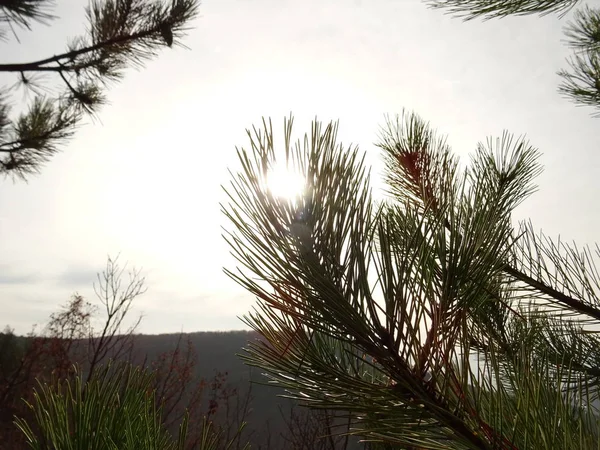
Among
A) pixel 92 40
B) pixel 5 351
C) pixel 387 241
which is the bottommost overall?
pixel 5 351

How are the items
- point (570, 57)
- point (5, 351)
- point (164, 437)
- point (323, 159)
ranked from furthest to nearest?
point (5, 351) → point (570, 57) → point (164, 437) → point (323, 159)

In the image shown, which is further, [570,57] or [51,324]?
[51,324]

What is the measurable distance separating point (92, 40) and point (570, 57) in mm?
3671

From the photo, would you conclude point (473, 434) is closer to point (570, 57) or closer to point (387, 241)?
point (387, 241)

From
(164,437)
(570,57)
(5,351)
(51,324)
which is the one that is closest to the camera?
(164,437)

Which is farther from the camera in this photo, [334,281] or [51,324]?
[51,324]

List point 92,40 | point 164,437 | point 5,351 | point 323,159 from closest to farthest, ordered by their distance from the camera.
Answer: point 323,159, point 164,437, point 92,40, point 5,351

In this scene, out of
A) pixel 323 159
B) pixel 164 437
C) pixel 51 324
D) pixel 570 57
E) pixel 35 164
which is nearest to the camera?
pixel 323 159

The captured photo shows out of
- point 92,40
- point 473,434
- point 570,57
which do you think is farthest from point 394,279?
A: point 92,40

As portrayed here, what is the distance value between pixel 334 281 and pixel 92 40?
13.3 feet

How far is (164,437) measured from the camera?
852 millimetres

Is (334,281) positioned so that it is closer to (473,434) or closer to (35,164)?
Result: (473,434)

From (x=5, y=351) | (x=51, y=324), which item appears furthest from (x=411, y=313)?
(x=5, y=351)

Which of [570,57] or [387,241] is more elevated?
[570,57]
